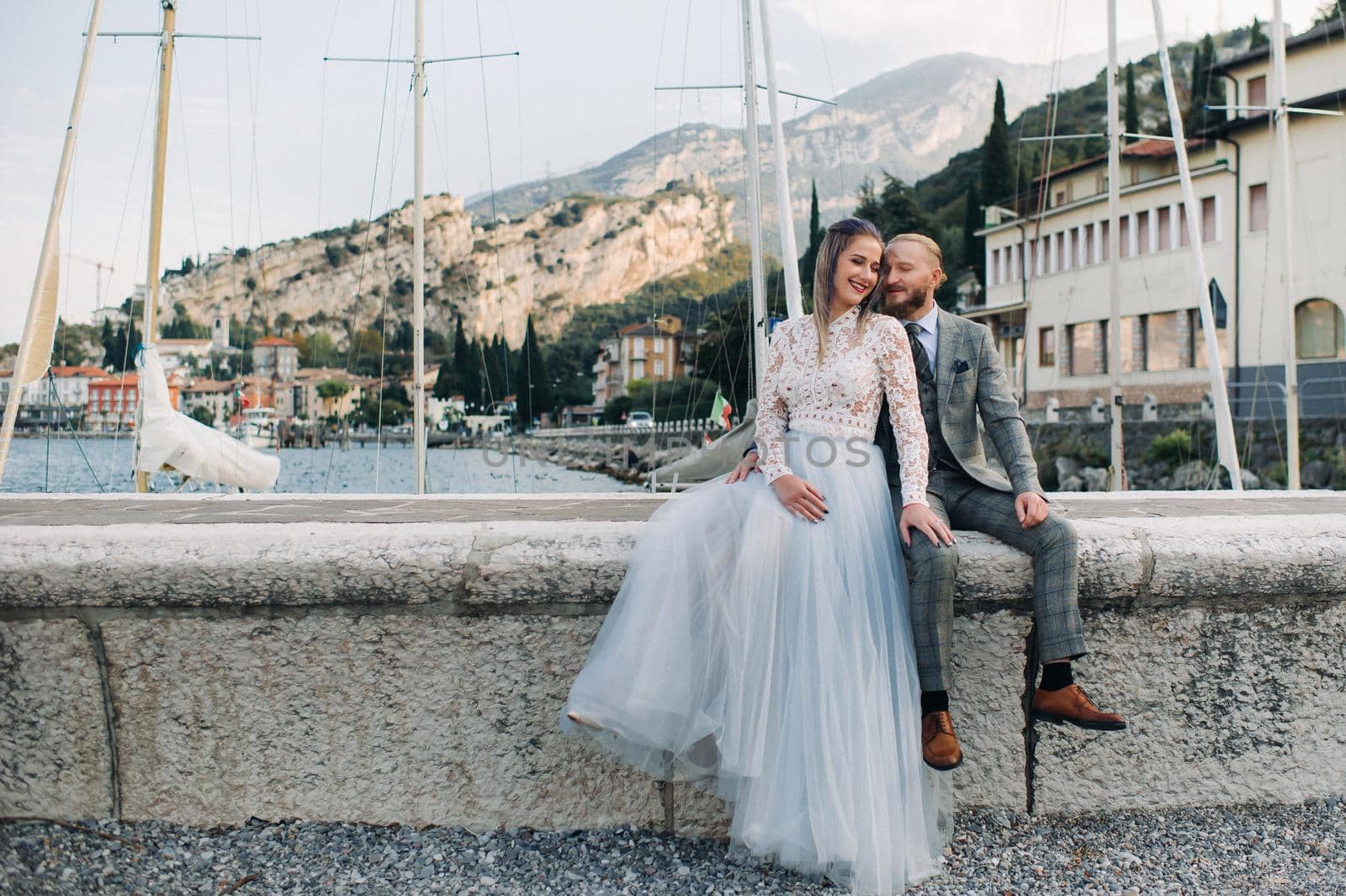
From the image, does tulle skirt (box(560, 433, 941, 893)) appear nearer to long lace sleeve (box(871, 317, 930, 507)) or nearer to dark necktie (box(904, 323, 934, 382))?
long lace sleeve (box(871, 317, 930, 507))

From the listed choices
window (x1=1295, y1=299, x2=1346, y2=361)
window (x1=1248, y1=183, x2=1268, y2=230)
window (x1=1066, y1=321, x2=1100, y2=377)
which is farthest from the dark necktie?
window (x1=1066, y1=321, x2=1100, y2=377)

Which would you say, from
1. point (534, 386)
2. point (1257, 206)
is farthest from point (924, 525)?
point (534, 386)

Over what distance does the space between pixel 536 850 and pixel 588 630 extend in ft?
2.15

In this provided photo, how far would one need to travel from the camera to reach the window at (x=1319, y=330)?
84.7 ft

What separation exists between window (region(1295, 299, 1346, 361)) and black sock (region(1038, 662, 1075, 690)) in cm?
2839

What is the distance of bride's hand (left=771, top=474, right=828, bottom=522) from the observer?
9.09ft

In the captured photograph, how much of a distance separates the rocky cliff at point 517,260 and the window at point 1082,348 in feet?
202

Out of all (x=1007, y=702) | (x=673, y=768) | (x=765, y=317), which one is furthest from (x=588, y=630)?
(x=765, y=317)

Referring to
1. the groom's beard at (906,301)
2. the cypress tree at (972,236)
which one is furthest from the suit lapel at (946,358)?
the cypress tree at (972,236)

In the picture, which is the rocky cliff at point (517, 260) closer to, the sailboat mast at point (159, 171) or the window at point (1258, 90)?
the window at point (1258, 90)

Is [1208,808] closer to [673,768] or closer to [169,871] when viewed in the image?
[673,768]

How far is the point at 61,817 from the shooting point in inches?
109

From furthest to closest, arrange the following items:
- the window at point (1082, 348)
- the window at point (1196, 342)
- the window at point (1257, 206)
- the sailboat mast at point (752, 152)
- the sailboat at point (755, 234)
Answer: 1. the window at point (1082, 348)
2. the window at point (1196, 342)
3. the window at point (1257, 206)
4. the sailboat mast at point (752, 152)
5. the sailboat at point (755, 234)

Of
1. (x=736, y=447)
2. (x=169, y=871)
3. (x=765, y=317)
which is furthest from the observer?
(x=765, y=317)
